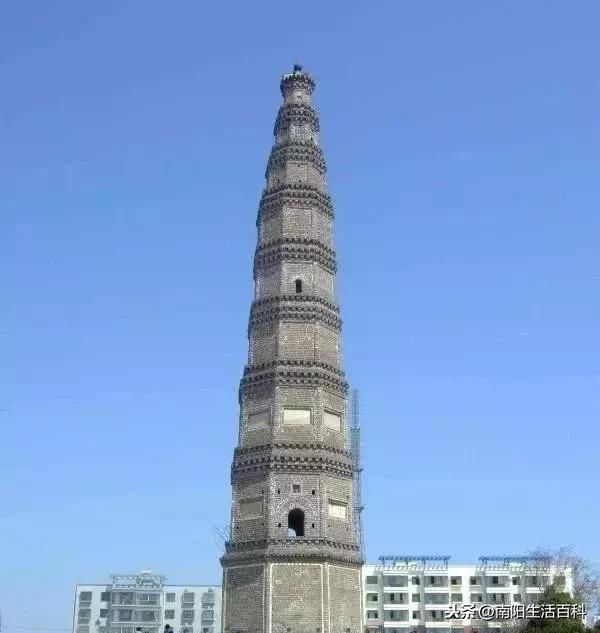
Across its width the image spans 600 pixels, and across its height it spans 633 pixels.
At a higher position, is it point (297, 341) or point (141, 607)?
point (297, 341)

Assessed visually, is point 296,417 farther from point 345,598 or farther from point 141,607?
point 141,607

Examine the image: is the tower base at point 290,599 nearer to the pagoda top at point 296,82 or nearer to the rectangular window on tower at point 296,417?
the rectangular window on tower at point 296,417

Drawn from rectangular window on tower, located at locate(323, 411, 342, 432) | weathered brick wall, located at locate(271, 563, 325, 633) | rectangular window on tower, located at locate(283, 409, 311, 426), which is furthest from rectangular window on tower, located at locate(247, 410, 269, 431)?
weathered brick wall, located at locate(271, 563, 325, 633)

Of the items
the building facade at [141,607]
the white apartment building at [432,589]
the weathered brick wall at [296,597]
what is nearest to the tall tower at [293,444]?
the weathered brick wall at [296,597]

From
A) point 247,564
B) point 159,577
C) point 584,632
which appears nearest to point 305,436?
point 247,564

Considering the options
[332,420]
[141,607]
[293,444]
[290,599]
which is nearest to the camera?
[290,599]

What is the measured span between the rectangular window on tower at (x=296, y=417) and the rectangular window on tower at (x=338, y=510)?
11.2ft

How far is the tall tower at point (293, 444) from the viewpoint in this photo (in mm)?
35469

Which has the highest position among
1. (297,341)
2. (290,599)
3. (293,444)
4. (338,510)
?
(297,341)

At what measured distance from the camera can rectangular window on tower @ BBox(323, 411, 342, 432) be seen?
38.4 m

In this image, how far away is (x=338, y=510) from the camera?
123 ft

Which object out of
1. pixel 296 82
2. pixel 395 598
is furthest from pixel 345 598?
pixel 395 598

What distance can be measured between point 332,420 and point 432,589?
4937 cm

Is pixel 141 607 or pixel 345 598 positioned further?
pixel 141 607
